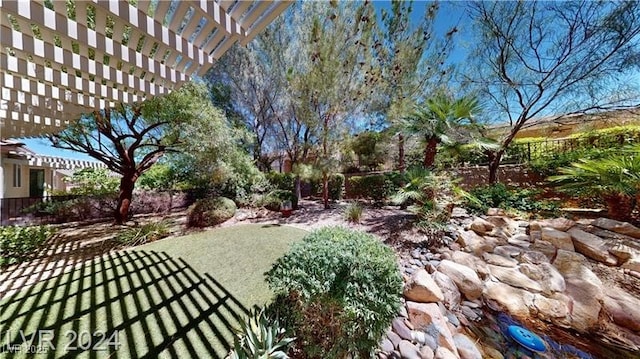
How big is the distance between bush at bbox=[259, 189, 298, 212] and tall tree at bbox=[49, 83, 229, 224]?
3502 millimetres

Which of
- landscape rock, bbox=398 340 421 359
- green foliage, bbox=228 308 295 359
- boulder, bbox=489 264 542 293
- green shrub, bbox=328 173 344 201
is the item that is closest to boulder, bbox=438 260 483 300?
boulder, bbox=489 264 542 293

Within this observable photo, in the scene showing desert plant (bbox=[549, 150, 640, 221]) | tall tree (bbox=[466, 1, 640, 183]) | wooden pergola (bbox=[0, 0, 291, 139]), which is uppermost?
tall tree (bbox=[466, 1, 640, 183])

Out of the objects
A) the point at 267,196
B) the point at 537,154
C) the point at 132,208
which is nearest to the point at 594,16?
the point at 537,154

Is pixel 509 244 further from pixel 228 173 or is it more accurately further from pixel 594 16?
pixel 228 173

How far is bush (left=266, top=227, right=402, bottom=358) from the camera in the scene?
1.96 meters

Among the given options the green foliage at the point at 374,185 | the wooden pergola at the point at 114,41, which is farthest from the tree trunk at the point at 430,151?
the wooden pergola at the point at 114,41

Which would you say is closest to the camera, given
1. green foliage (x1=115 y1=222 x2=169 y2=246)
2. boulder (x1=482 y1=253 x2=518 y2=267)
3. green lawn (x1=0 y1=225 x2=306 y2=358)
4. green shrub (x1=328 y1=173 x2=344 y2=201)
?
green lawn (x1=0 y1=225 x2=306 y2=358)

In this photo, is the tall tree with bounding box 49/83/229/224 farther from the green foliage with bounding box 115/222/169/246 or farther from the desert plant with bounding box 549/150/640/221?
the desert plant with bounding box 549/150/640/221

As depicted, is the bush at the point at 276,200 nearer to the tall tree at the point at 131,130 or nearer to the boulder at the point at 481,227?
the tall tree at the point at 131,130

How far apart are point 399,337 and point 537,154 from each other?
353 inches

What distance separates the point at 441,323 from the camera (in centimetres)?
257

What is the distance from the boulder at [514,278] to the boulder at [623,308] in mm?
665

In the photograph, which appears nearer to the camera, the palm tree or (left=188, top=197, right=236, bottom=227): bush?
the palm tree

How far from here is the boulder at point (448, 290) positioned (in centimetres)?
296
